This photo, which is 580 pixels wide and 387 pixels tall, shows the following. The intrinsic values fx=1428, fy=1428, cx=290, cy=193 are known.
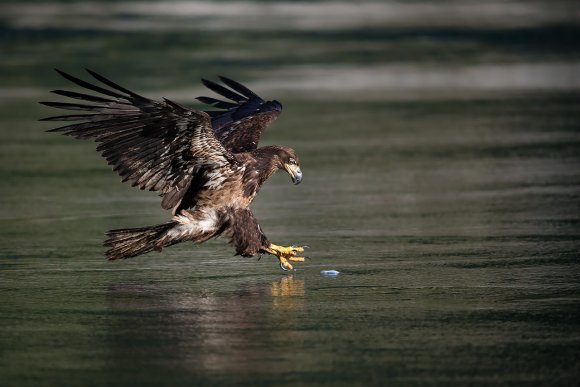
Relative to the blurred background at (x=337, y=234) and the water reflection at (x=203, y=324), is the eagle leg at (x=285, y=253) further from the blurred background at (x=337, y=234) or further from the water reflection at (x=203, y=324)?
the water reflection at (x=203, y=324)

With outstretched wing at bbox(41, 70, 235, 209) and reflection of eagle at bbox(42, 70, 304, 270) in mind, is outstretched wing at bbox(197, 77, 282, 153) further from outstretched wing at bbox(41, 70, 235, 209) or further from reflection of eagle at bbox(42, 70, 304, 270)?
outstretched wing at bbox(41, 70, 235, 209)

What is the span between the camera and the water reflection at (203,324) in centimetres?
630

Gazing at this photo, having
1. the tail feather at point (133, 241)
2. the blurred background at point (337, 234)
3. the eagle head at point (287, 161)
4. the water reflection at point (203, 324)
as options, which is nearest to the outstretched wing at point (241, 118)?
the eagle head at point (287, 161)

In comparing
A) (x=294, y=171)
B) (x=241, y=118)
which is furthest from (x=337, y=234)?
(x=241, y=118)

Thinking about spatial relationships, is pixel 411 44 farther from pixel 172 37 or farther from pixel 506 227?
pixel 506 227

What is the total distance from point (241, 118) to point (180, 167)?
57.9 inches

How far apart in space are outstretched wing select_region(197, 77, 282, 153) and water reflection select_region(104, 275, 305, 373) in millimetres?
1383

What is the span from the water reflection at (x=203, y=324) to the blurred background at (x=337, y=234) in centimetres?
2

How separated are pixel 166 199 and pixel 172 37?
15.0 m

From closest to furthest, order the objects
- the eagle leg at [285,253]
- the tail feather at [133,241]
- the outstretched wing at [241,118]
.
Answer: the tail feather at [133,241]
the eagle leg at [285,253]
the outstretched wing at [241,118]

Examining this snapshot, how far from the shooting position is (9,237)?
952 cm

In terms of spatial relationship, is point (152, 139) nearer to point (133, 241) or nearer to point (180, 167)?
point (180, 167)

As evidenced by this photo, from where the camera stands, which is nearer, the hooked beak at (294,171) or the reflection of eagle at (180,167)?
the reflection of eagle at (180,167)

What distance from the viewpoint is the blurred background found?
6.30 m
